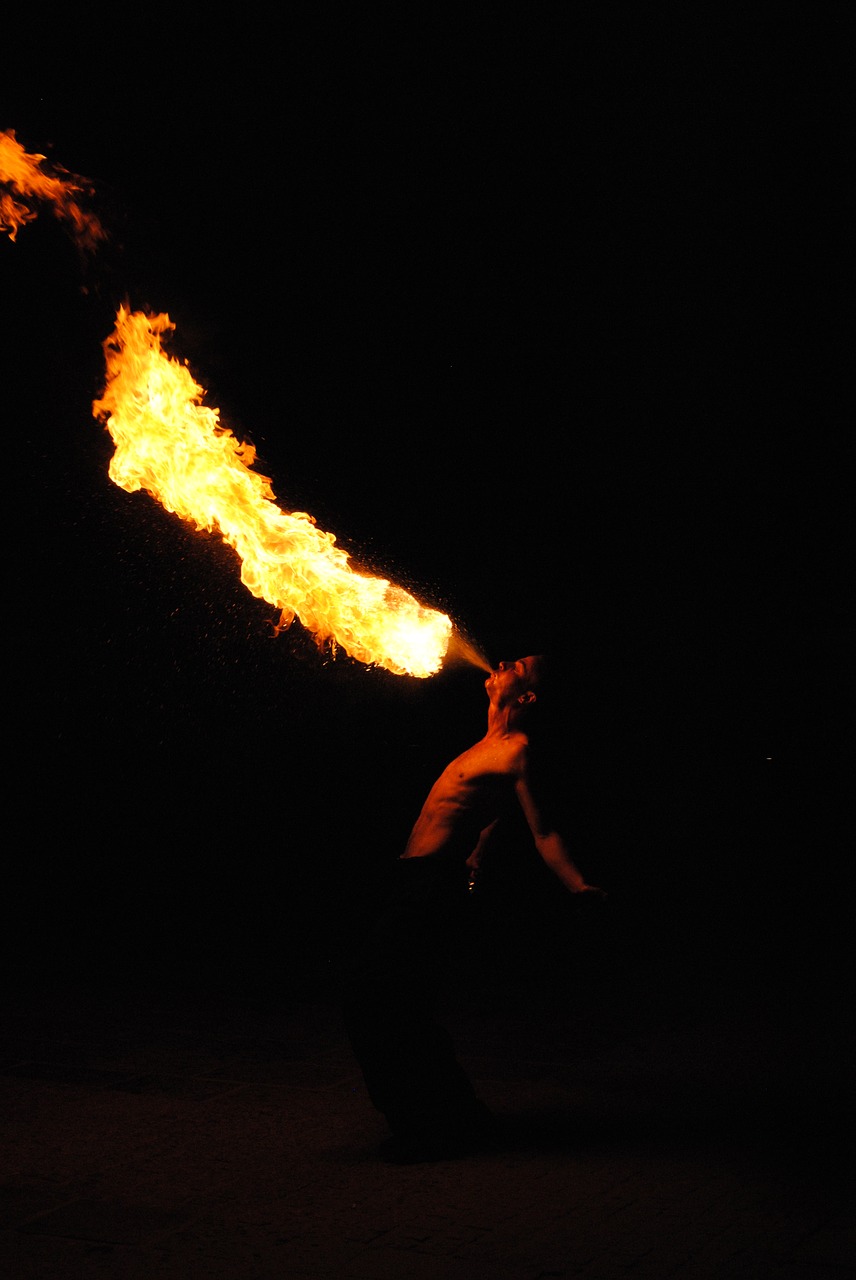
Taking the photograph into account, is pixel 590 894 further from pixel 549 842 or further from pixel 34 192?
pixel 34 192

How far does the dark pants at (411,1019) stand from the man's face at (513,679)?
80 centimetres

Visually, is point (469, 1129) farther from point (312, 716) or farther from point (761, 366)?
point (761, 366)

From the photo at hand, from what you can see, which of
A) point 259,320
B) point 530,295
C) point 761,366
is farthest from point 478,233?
point 761,366

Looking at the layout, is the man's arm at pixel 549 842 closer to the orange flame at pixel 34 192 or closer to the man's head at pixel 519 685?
the man's head at pixel 519 685

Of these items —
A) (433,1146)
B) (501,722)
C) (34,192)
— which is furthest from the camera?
(34,192)

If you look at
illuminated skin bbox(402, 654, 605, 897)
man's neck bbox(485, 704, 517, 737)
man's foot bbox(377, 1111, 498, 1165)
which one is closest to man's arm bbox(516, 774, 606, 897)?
illuminated skin bbox(402, 654, 605, 897)

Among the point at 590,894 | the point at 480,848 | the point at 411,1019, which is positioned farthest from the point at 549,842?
the point at 411,1019

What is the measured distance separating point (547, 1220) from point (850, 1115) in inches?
67.4

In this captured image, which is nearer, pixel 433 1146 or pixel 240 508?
pixel 433 1146

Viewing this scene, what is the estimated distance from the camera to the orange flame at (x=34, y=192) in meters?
5.57

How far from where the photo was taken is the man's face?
4617mm

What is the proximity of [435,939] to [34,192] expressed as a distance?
4.35 metres

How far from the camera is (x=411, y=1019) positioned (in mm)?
4004

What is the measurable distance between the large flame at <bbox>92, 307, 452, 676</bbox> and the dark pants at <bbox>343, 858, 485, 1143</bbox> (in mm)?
1288
